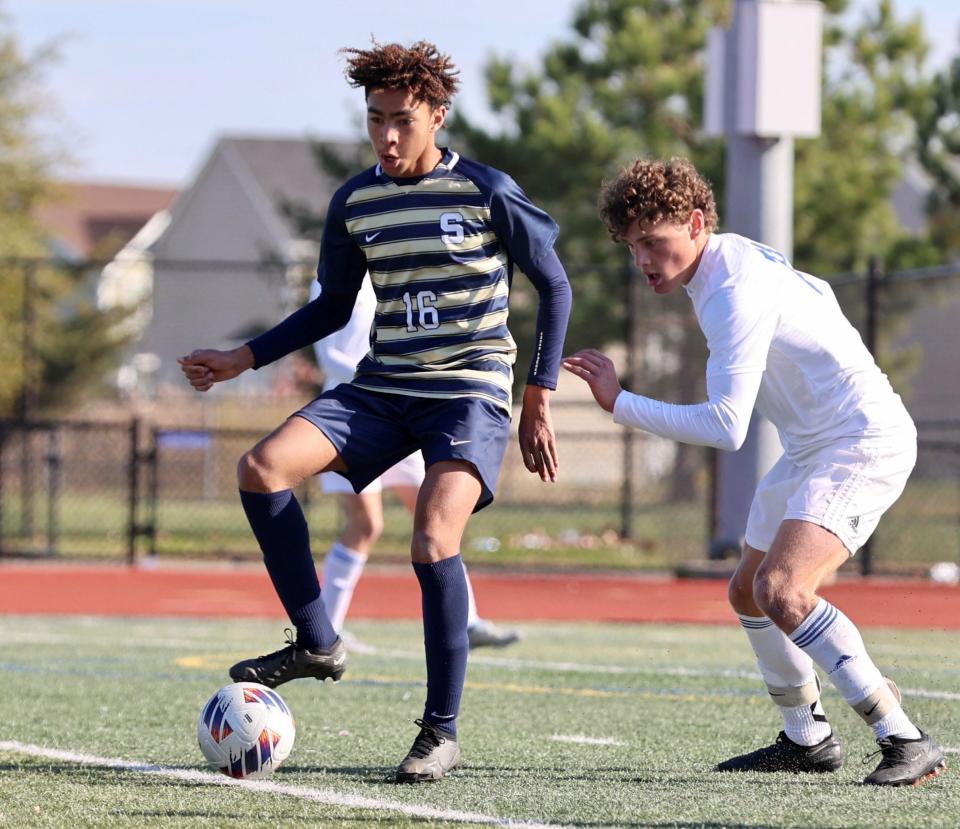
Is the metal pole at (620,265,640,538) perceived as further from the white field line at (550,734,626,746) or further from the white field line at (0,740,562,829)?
the white field line at (0,740,562,829)

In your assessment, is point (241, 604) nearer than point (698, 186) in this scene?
No

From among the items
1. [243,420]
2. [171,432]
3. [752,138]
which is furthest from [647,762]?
[243,420]

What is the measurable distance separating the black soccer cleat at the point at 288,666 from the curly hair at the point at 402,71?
170cm

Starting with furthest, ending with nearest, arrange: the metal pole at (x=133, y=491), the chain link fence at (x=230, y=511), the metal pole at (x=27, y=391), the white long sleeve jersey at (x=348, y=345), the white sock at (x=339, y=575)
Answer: the metal pole at (x=27, y=391)
the chain link fence at (x=230, y=511)
the metal pole at (x=133, y=491)
the white sock at (x=339, y=575)
the white long sleeve jersey at (x=348, y=345)

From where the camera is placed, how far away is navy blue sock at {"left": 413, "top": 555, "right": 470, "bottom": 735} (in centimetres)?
482

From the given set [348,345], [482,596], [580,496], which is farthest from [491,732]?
[580,496]

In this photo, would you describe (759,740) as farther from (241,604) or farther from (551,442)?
(241,604)

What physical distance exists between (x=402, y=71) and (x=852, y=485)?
180cm

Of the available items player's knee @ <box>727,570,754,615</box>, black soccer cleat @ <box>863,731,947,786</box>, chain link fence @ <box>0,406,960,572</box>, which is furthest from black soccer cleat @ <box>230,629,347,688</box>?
chain link fence @ <box>0,406,960,572</box>

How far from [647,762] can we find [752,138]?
9771 millimetres

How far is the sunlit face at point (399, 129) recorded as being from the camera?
492cm

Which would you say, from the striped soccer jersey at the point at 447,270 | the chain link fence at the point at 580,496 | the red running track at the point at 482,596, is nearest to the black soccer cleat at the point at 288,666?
the striped soccer jersey at the point at 447,270

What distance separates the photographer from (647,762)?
5.22 metres

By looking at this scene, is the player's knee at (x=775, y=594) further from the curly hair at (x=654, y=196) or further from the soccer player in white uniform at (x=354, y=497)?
the soccer player in white uniform at (x=354, y=497)
